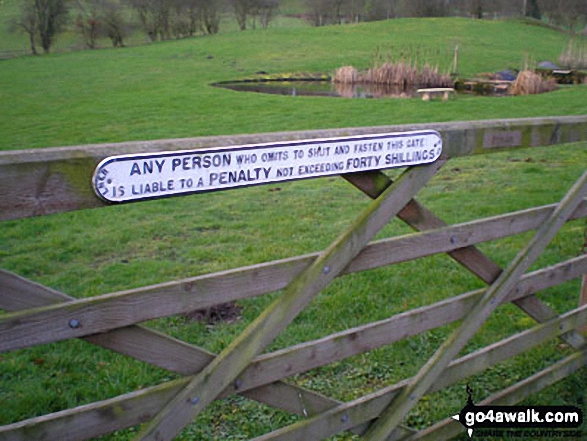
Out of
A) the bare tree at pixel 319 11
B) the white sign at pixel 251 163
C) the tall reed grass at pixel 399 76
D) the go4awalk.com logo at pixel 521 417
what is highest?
the bare tree at pixel 319 11

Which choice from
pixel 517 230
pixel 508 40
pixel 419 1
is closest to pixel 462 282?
pixel 517 230

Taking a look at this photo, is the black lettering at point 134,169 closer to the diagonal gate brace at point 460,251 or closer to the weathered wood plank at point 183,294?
the weathered wood plank at point 183,294

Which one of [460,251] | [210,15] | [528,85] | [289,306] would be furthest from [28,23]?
[289,306]

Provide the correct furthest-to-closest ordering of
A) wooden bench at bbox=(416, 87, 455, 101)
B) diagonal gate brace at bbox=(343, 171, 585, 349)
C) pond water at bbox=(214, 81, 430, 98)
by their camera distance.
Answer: pond water at bbox=(214, 81, 430, 98), wooden bench at bbox=(416, 87, 455, 101), diagonal gate brace at bbox=(343, 171, 585, 349)

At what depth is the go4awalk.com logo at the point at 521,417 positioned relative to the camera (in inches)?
151

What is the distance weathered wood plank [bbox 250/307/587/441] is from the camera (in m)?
2.99

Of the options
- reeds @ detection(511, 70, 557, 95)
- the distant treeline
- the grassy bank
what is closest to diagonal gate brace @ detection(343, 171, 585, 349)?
the grassy bank

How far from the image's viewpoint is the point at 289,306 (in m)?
2.64

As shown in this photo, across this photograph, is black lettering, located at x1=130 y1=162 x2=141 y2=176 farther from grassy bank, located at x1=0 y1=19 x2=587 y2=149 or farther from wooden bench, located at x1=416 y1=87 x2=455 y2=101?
wooden bench, located at x1=416 y1=87 x2=455 y2=101

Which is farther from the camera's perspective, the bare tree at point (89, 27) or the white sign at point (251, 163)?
the bare tree at point (89, 27)

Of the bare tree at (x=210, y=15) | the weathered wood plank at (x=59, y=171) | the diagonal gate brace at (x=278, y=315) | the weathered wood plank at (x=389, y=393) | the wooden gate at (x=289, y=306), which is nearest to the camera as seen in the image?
the weathered wood plank at (x=59, y=171)

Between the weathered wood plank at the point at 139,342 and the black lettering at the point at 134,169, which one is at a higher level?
the black lettering at the point at 134,169

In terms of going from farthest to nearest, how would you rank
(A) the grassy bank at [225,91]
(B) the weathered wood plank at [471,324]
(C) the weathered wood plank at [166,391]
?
(A) the grassy bank at [225,91] → (B) the weathered wood plank at [471,324] → (C) the weathered wood plank at [166,391]

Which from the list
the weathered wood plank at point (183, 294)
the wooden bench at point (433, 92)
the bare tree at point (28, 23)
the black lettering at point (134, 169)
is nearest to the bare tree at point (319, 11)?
the bare tree at point (28, 23)
